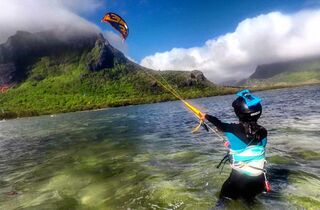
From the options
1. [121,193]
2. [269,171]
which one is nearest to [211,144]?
[269,171]

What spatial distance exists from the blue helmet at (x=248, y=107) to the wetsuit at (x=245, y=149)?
0.58ft

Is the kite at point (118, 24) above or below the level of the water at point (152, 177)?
above

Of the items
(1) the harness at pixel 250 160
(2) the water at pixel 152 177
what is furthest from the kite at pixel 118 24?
(1) the harness at pixel 250 160

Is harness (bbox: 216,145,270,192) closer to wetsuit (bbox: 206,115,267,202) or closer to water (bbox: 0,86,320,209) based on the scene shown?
wetsuit (bbox: 206,115,267,202)

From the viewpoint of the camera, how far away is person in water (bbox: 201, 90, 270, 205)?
8175 mm

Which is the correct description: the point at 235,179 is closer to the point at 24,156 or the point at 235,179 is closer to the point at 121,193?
the point at 121,193

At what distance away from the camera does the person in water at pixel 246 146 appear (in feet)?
26.8

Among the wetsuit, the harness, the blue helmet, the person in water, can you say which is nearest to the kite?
the person in water

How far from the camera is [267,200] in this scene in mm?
9500

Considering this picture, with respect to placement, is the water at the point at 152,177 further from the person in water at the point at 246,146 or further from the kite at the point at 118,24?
the kite at the point at 118,24

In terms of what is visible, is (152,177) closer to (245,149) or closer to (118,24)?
(245,149)

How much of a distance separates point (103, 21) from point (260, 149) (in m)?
16.4

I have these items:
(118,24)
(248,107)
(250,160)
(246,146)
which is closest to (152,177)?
(250,160)

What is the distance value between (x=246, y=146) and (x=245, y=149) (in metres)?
0.09
